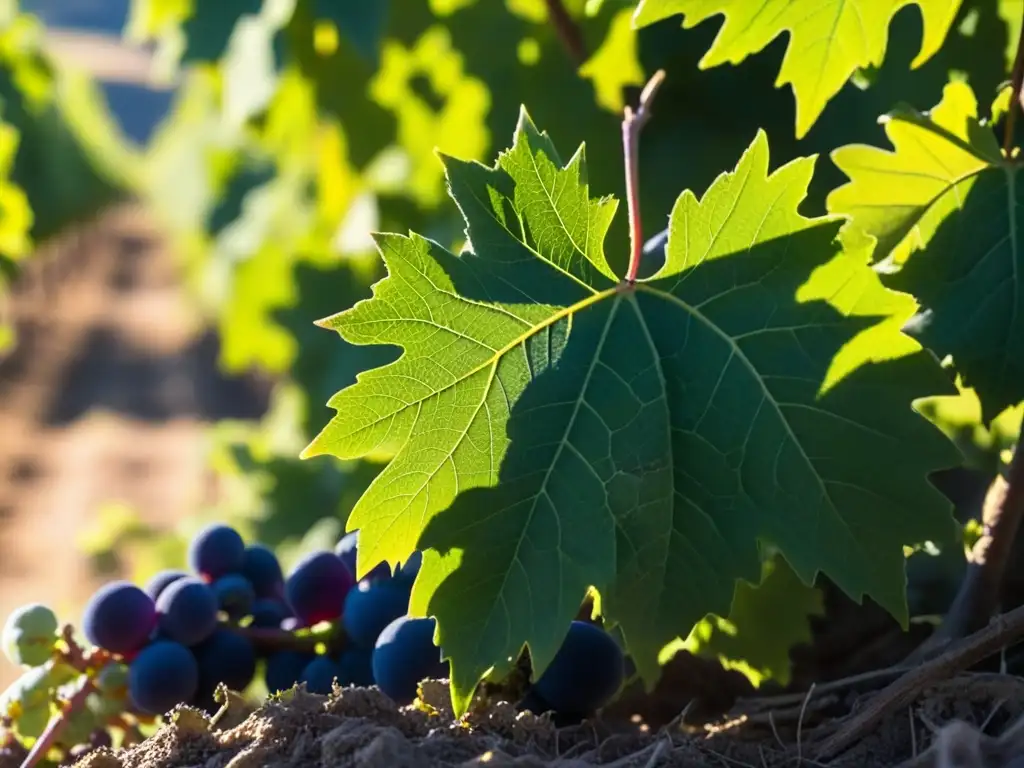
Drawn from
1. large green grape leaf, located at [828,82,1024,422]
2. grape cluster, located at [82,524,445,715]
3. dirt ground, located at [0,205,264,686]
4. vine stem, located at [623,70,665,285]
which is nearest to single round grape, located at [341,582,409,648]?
grape cluster, located at [82,524,445,715]

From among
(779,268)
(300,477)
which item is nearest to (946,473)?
(779,268)

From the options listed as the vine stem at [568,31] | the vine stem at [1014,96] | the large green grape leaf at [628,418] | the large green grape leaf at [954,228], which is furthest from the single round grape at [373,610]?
the vine stem at [568,31]

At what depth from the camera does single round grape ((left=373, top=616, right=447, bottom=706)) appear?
1.99 feet

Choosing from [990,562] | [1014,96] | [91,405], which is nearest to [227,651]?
[990,562]

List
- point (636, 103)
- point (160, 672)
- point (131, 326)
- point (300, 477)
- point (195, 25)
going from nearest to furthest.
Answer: point (160, 672)
point (636, 103)
point (195, 25)
point (300, 477)
point (131, 326)

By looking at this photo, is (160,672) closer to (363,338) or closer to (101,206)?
(363,338)

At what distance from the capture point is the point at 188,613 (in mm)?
680

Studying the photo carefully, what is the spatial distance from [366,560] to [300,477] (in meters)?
1.31

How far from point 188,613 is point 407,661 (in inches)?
6.1

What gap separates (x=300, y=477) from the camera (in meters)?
1.84

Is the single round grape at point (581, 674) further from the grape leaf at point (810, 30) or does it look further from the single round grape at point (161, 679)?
the grape leaf at point (810, 30)

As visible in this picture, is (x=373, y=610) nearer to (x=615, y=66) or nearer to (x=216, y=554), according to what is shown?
(x=216, y=554)

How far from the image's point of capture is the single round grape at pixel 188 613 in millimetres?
680

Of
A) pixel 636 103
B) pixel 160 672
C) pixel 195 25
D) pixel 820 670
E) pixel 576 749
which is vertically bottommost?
pixel 820 670
